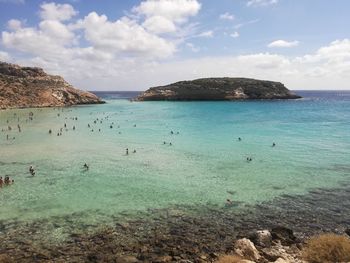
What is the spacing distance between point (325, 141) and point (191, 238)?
3923 cm

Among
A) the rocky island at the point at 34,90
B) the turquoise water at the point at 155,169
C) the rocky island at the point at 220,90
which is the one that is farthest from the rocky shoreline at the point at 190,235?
the rocky island at the point at 220,90

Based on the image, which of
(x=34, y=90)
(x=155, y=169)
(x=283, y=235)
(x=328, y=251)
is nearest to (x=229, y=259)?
(x=328, y=251)

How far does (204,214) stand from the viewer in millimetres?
22875

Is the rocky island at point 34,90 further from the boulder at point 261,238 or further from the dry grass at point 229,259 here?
the dry grass at point 229,259

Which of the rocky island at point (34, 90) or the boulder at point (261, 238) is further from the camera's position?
the rocky island at point (34, 90)

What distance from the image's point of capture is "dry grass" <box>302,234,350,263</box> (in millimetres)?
14422

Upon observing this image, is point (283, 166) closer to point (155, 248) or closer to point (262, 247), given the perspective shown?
point (262, 247)

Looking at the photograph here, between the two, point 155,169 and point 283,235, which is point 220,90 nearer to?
point 155,169

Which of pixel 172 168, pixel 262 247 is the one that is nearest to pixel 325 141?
pixel 172 168

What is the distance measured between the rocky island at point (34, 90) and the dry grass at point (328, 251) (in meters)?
125

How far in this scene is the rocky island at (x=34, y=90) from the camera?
436 ft

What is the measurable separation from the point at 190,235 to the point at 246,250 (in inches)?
146

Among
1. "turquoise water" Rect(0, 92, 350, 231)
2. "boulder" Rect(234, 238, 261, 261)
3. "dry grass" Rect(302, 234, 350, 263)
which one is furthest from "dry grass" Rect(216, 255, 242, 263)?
"turquoise water" Rect(0, 92, 350, 231)

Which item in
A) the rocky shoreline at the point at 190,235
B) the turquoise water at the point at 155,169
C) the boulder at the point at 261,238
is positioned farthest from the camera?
the turquoise water at the point at 155,169
